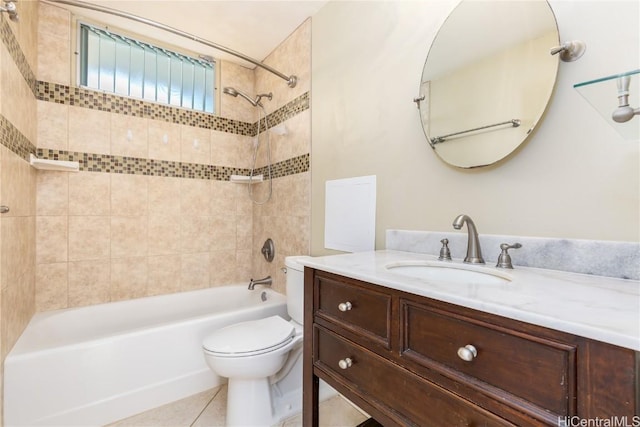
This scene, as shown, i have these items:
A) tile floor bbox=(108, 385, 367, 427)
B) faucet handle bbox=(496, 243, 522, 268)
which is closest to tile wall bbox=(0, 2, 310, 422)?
tile floor bbox=(108, 385, 367, 427)

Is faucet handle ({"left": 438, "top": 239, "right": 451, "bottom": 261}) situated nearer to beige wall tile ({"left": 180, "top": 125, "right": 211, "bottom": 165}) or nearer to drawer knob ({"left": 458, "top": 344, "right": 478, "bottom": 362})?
drawer knob ({"left": 458, "top": 344, "right": 478, "bottom": 362})

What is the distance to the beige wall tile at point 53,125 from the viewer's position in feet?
6.45

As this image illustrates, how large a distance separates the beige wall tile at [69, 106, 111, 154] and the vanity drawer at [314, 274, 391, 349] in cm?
206

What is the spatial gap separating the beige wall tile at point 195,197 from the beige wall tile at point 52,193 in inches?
29.5

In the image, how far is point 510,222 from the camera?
1.07m

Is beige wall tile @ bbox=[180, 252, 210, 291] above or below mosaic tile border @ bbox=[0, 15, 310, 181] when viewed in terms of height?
below

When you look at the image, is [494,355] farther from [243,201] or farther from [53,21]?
[53,21]

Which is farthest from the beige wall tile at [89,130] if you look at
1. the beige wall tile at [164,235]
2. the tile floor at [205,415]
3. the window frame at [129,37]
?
the tile floor at [205,415]

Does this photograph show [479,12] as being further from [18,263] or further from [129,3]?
[18,263]

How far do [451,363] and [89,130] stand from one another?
2611 mm

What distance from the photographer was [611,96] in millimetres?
702

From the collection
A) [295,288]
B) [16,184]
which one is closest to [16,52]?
[16,184]

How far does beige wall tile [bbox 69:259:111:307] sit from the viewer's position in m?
2.08

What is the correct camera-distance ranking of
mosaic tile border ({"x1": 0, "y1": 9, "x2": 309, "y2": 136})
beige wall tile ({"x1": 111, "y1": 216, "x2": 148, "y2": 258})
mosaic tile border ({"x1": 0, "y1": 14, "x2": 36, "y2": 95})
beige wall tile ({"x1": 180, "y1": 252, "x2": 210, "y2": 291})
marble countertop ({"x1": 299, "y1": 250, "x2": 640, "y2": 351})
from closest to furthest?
marble countertop ({"x1": 299, "y1": 250, "x2": 640, "y2": 351})
mosaic tile border ({"x1": 0, "y1": 14, "x2": 36, "y2": 95})
mosaic tile border ({"x1": 0, "y1": 9, "x2": 309, "y2": 136})
beige wall tile ({"x1": 111, "y1": 216, "x2": 148, "y2": 258})
beige wall tile ({"x1": 180, "y1": 252, "x2": 210, "y2": 291})
